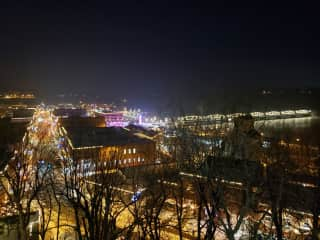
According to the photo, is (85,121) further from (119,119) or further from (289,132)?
(289,132)

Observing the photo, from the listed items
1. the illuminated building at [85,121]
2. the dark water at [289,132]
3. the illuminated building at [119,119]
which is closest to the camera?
the dark water at [289,132]

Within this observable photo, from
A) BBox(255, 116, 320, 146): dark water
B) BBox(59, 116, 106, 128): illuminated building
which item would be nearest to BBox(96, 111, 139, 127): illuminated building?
BBox(59, 116, 106, 128): illuminated building

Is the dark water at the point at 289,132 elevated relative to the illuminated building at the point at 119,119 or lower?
lower

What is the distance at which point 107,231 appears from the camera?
5598mm

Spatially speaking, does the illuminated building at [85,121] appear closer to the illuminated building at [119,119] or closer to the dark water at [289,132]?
the illuminated building at [119,119]

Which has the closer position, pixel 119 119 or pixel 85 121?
pixel 85 121

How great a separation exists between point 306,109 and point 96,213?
3540 cm

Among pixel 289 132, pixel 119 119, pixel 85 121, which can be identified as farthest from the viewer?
pixel 119 119

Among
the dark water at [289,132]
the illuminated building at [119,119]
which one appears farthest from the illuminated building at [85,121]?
the dark water at [289,132]

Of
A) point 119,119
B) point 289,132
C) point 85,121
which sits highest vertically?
point 119,119

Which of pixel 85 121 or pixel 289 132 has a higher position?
pixel 85 121

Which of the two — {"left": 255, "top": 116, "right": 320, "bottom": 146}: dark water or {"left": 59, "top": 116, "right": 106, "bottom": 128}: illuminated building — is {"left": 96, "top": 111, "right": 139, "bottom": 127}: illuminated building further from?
{"left": 255, "top": 116, "right": 320, "bottom": 146}: dark water

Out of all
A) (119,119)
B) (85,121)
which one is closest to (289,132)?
(85,121)

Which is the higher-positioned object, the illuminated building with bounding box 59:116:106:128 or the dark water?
the illuminated building with bounding box 59:116:106:128
